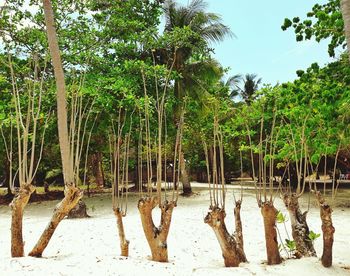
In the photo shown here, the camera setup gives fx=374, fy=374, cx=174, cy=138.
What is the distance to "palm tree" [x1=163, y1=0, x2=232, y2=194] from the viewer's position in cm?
1423

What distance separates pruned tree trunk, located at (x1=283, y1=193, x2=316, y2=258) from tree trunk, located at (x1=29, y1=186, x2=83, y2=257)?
8.62 feet

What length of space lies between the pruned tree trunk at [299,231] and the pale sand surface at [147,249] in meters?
0.27

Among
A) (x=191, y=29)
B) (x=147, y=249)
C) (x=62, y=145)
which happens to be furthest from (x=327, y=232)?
(x=191, y=29)

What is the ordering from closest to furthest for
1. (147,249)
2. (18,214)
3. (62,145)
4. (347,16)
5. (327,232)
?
1. (347,16)
2. (327,232)
3. (18,214)
4. (147,249)
5. (62,145)

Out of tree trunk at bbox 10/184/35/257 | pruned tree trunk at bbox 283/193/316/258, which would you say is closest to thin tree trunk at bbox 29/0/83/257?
tree trunk at bbox 10/184/35/257

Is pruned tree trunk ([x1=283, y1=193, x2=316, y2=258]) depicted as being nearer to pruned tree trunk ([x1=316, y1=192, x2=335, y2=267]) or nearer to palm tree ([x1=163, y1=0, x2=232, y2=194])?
pruned tree trunk ([x1=316, y1=192, x2=335, y2=267])

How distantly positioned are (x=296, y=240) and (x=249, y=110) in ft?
29.7

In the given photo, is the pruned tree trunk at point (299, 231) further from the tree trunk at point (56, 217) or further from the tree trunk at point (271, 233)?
the tree trunk at point (56, 217)

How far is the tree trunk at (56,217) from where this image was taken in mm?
4355

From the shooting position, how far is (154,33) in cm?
1182

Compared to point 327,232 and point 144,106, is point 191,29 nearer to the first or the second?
point 144,106

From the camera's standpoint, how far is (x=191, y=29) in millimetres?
14305

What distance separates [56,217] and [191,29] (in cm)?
1129

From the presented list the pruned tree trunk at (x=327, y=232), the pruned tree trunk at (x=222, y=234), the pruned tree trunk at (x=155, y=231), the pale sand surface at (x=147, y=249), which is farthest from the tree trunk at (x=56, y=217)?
the pruned tree trunk at (x=327, y=232)
